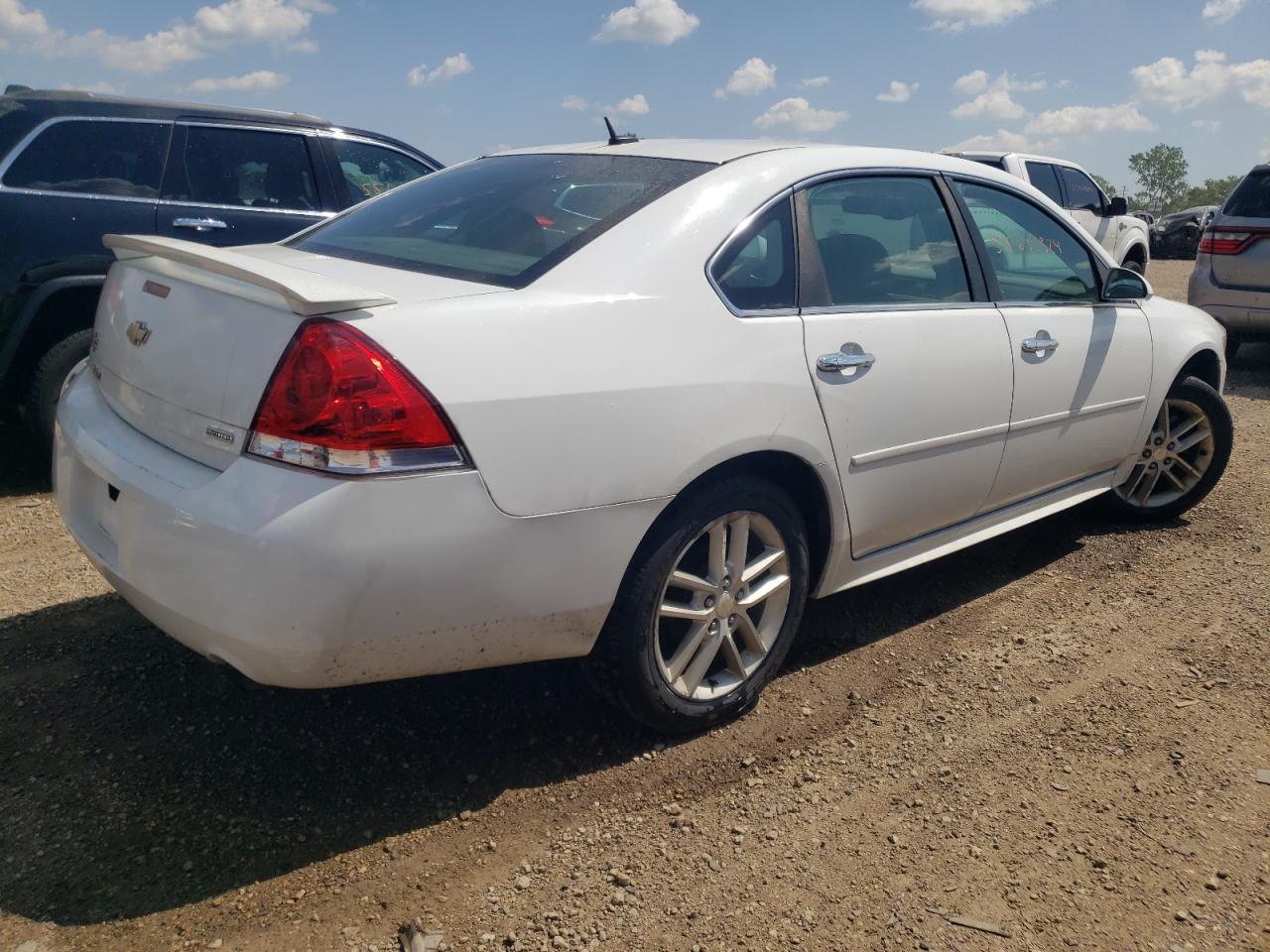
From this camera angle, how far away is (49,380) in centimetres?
484

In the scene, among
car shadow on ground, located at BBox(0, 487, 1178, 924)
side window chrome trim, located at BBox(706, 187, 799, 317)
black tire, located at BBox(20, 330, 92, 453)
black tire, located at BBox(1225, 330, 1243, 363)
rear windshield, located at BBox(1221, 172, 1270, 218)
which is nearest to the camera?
car shadow on ground, located at BBox(0, 487, 1178, 924)

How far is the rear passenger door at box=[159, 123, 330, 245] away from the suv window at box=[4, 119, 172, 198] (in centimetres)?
10

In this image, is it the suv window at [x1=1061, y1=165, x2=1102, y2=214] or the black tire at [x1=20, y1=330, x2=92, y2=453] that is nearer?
the black tire at [x1=20, y1=330, x2=92, y2=453]

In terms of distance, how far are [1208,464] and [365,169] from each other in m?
4.83

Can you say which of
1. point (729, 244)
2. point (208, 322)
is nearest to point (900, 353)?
point (729, 244)

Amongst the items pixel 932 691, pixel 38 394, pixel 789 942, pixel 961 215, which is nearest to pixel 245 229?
pixel 38 394

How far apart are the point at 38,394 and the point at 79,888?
11.0 feet

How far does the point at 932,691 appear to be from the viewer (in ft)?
10.5

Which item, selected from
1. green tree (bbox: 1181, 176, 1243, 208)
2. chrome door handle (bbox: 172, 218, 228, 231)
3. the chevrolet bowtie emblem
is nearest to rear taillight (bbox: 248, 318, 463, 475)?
the chevrolet bowtie emblem

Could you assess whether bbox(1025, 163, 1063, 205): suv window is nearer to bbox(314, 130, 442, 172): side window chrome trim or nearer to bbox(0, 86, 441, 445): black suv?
bbox(314, 130, 442, 172): side window chrome trim

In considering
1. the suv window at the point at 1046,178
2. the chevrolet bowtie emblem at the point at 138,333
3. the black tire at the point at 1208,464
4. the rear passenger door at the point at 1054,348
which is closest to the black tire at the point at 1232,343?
the suv window at the point at 1046,178

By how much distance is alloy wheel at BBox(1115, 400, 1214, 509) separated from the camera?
455 cm

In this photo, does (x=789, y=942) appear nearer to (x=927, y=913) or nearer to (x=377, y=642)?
(x=927, y=913)

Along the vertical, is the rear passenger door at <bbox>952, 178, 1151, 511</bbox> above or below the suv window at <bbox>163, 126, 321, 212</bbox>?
below
